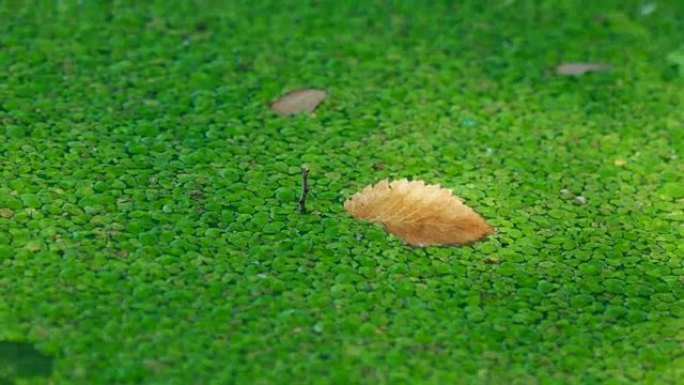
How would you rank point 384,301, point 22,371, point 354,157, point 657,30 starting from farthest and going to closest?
point 657,30, point 354,157, point 384,301, point 22,371

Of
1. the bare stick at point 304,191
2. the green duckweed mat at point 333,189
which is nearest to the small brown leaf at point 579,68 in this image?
the green duckweed mat at point 333,189

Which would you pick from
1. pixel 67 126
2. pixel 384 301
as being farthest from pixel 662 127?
pixel 67 126

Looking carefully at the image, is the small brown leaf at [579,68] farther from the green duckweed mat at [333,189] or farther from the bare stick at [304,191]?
the bare stick at [304,191]

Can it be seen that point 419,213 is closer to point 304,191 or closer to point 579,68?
point 304,191

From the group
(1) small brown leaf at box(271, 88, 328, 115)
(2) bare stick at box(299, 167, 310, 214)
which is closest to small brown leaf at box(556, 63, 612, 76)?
(1) small brown leaf at box(271, 88, 328, 115)

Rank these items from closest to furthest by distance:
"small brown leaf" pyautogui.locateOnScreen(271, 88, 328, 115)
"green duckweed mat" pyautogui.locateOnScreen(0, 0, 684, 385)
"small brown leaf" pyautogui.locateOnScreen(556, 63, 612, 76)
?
"green duckweed mat" pyautogui.locateOnScreen(0, 0, 684, 385)
"small brown leaf" pyautogui.locateOnScreen(271, 88, 328, 115)
"small brown leaf" pyautogui.locateOnScreen(556, 63, 612, 76)

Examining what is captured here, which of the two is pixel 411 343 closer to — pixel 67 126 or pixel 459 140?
pixel 459 140

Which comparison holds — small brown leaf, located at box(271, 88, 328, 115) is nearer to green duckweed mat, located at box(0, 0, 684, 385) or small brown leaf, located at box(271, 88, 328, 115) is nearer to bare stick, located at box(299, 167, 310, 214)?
green duckweed mat, located at box(0, 0, 684, 385)
